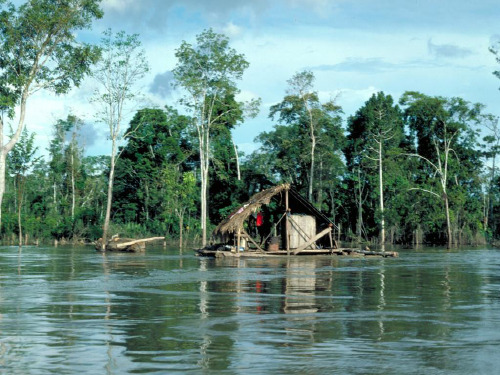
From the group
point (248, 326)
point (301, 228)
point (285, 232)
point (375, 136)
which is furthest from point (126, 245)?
point (248, 326)

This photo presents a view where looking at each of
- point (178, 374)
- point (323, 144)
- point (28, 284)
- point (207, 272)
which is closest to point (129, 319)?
point (178, 374)

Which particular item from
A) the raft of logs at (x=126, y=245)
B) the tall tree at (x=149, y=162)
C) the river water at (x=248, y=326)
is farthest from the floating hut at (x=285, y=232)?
the tall tree at (x=149, y=162)

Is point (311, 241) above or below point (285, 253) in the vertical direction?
above

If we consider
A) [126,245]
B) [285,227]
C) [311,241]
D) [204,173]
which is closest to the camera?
[311,241]

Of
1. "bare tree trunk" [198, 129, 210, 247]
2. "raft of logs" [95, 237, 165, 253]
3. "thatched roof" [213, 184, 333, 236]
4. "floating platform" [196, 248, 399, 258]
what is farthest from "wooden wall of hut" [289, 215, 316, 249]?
"bare tree trunk" [198, 129, 210, 247]

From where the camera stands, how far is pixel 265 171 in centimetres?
6412

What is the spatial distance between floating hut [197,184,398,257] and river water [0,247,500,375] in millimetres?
14524

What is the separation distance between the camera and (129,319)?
35.3 feet

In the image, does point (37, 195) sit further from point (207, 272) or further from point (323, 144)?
point (207, 272)

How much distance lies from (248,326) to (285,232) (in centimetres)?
2621

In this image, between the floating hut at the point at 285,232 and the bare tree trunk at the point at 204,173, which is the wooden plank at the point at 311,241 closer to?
the floating hut at the point at 285,232

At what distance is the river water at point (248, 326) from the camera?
7.50 metres

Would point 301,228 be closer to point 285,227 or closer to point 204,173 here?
point 285,227

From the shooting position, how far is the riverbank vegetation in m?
53.5
